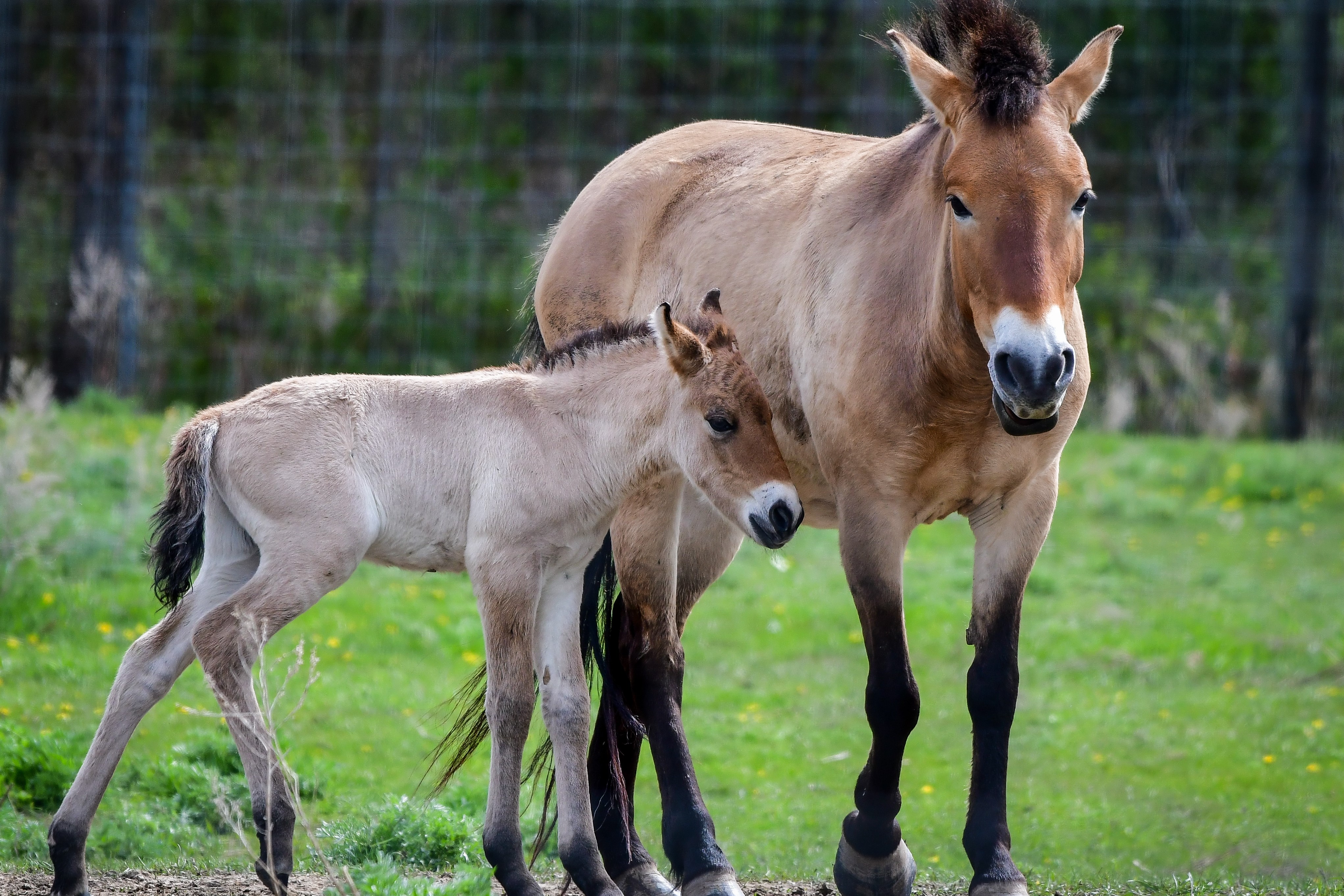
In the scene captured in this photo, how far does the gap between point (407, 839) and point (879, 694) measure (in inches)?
62.1

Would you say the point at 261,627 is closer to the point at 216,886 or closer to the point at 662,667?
the point at 216,886

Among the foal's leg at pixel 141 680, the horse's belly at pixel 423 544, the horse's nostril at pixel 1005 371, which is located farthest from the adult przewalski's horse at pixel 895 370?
the foal's leg at pixel 141 680

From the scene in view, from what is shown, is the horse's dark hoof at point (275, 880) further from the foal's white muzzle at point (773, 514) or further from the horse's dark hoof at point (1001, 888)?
the horse's dark hoof at point (1001, 888)

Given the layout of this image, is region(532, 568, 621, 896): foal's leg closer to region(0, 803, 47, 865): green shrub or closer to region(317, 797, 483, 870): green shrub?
region(317, 797, 483, 870): green shrub

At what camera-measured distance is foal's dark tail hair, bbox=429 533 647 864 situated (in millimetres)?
4758

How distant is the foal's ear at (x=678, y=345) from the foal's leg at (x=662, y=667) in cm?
68

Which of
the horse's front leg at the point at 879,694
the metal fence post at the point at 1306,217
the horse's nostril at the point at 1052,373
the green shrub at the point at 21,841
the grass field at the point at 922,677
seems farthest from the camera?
the metal fence post at the point at 1306,217

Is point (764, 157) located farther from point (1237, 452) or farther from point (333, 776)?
point (1237, 452)

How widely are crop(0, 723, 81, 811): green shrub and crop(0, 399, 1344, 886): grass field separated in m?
0.07

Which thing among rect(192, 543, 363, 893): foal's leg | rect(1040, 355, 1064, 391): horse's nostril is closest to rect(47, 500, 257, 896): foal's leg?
rect(192, 543, 363, 893): foal's leg

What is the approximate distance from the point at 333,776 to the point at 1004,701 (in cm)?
286

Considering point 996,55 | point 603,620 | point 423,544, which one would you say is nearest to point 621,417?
point 423,544

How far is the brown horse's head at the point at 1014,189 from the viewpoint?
3.51 metres

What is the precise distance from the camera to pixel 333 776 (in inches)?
233
